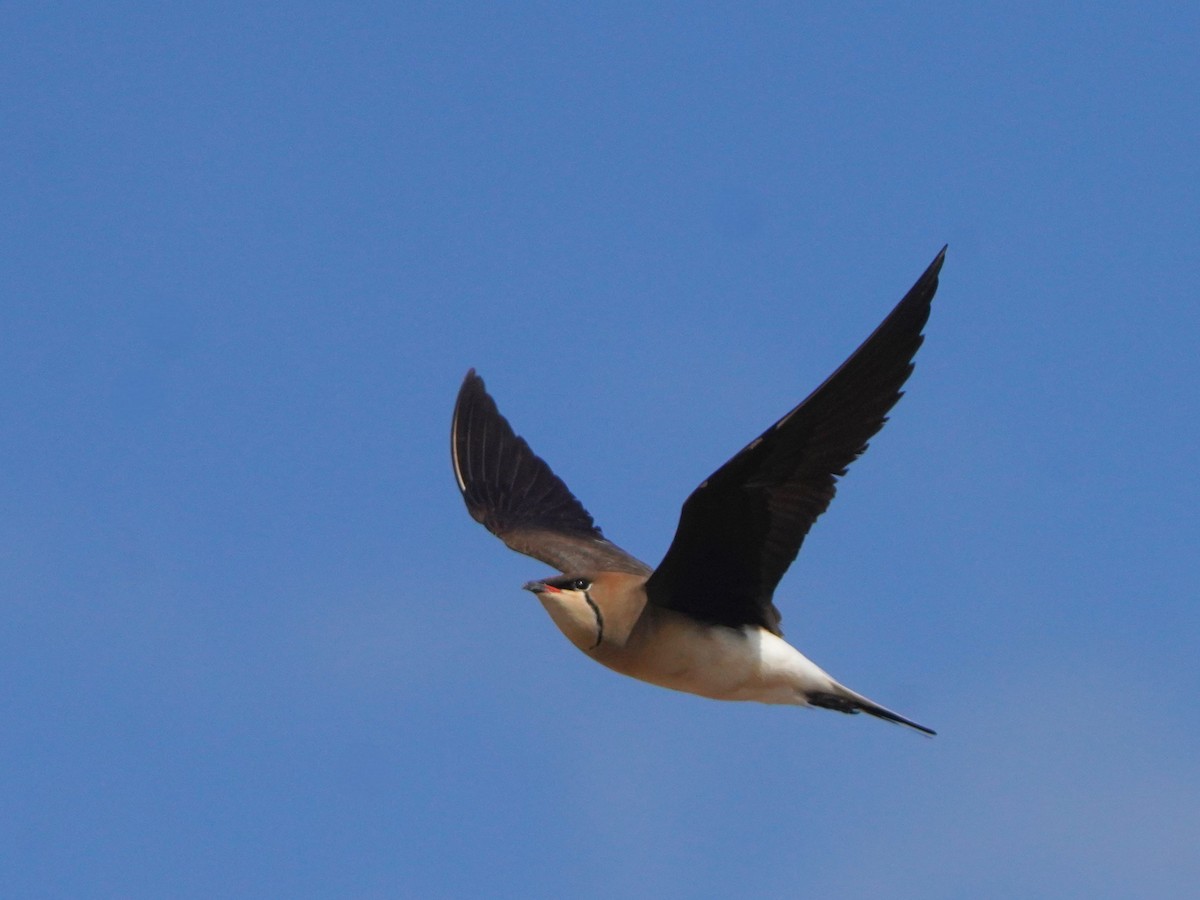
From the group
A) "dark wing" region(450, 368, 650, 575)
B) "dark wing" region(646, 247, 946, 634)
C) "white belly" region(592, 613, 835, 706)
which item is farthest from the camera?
"dark wing" region(450, 368, 650, 575)

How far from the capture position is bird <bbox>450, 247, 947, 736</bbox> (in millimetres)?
7758

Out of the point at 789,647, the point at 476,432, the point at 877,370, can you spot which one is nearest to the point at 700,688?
the point at 789,647

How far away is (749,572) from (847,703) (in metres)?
0.78

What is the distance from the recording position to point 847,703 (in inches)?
353

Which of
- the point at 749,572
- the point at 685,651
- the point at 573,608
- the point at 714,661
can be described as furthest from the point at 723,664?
the point at 573,608

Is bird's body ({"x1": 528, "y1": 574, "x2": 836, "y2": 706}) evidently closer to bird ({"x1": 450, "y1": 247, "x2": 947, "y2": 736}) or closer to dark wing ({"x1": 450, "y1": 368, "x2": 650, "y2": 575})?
bird ({"x1": 450, "y1": 247, "x2": 947, "y2": 736})

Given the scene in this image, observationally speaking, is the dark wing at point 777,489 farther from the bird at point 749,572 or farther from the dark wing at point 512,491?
the dark wing at point 512,491

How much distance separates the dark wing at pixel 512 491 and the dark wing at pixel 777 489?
62.0 inches

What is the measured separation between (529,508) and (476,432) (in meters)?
0.71

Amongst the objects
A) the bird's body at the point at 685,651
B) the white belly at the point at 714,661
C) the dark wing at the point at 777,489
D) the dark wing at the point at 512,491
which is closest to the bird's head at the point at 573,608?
the bird's body at the point at 685,651

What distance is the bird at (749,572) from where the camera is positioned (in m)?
7.76

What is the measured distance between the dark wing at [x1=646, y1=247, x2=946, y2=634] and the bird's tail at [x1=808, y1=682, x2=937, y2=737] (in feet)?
1.32

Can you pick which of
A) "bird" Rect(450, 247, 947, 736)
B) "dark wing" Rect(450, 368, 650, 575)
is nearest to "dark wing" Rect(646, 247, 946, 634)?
"bird" Rect(450, 247, 947, 736)

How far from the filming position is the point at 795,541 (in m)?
8.63
